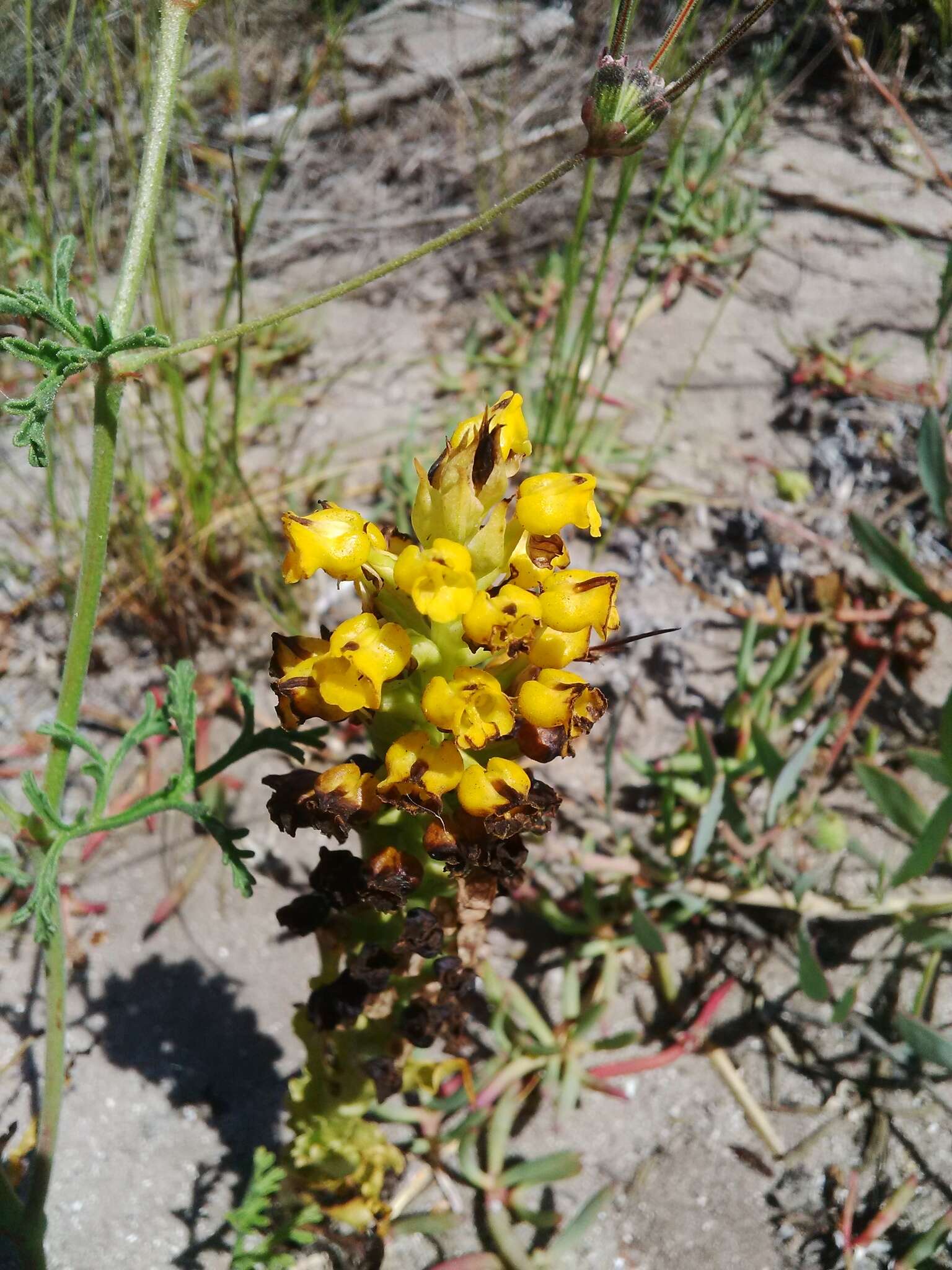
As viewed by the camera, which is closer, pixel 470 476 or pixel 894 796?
pixel 470 476

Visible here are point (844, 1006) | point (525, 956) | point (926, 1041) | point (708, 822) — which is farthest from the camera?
point (525, 956)

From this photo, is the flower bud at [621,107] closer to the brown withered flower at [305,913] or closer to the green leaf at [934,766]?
the brown withered flower at [305,913]

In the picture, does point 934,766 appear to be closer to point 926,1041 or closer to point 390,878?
point 926,1041

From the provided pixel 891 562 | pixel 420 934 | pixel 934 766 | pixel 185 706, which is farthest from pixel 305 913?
pixel 891 562

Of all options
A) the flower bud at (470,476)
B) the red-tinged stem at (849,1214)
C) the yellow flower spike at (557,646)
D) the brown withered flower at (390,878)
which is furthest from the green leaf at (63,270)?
the red-tinged stem at (849,1214)

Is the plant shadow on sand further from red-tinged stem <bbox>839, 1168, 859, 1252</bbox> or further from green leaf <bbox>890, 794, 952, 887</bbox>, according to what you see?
green leaf <bbox>890, 794, 952, 887</bbox>

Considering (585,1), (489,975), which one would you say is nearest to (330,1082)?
(489,975)

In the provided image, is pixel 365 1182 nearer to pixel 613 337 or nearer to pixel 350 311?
pixel 613 337

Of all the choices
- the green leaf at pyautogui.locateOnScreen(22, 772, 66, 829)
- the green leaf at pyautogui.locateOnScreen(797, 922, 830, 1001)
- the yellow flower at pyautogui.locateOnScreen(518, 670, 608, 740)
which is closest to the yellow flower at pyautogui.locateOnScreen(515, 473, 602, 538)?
the yellow flower at pyautogui.locateOnScreen(518, 670, 608, 740)
